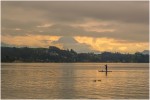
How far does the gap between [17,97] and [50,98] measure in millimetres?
4454

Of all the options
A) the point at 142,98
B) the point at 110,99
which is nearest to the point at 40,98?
the point at 110,99

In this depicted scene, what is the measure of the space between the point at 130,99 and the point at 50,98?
414 inches

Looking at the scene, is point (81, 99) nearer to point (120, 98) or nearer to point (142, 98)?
point (120, 98)

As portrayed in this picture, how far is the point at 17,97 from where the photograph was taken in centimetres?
4691

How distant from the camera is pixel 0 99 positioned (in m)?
44.5

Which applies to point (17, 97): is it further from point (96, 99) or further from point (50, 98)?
point (96, 99)

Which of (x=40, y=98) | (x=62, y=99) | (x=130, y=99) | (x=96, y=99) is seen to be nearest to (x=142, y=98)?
(x=130, y=99)

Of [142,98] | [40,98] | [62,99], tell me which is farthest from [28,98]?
[142,98]

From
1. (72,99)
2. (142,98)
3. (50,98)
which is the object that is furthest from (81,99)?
(142,98)

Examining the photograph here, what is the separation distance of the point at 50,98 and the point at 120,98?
9.22m

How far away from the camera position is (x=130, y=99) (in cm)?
4444

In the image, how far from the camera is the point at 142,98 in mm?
46188

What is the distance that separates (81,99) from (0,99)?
10293 mm

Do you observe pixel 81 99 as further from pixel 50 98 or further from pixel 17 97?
pixel 17 97
